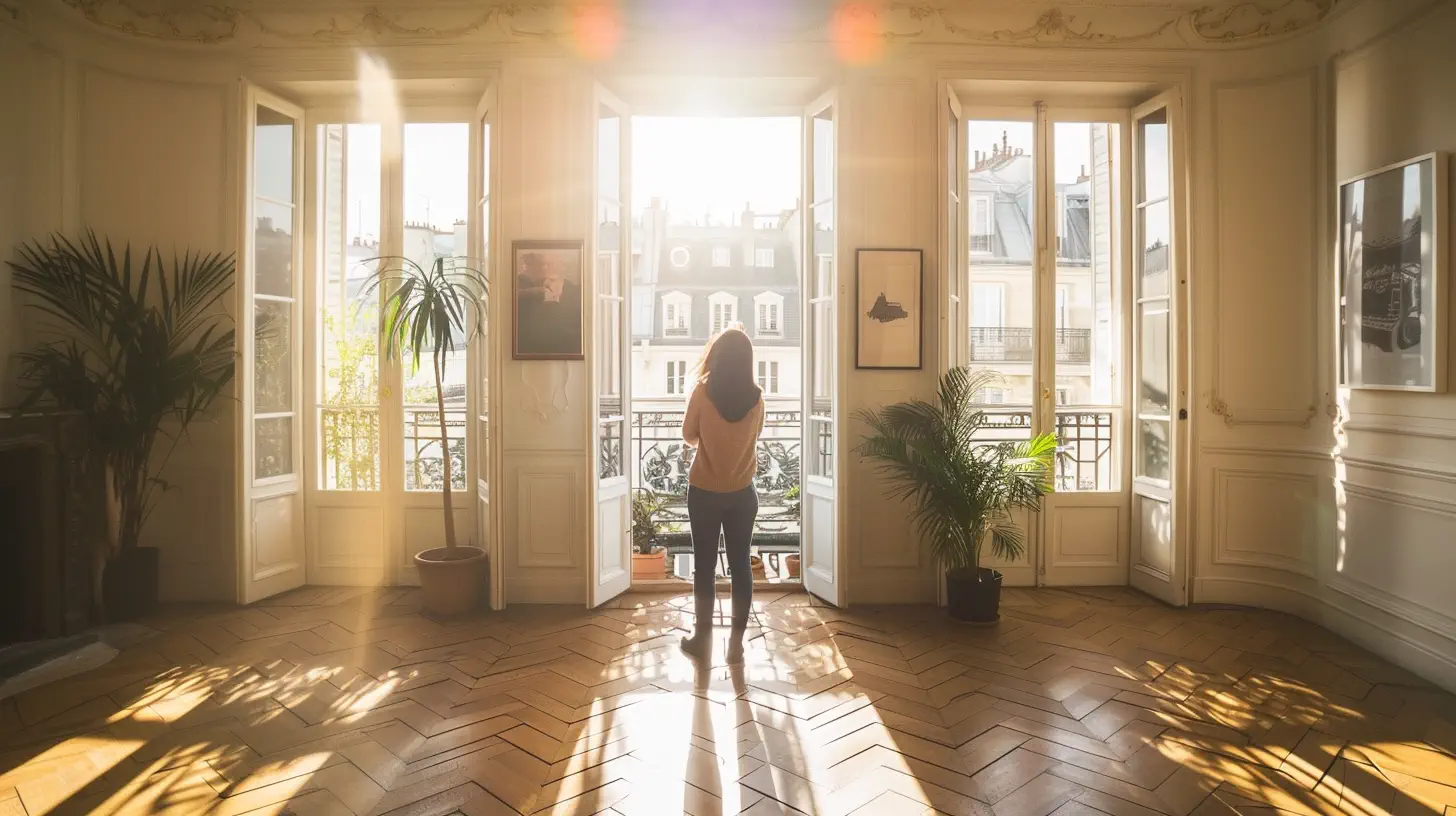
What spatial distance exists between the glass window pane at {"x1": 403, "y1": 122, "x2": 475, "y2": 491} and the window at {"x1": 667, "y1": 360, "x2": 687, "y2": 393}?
37.4ft

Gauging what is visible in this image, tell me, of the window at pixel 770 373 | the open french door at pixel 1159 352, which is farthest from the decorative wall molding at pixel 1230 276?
the window at pixel 770 373

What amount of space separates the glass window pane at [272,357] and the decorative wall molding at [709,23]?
1.45 meters

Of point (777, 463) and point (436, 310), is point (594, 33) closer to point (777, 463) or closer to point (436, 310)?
point (436, 310)

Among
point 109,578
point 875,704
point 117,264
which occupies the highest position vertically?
point 117,264

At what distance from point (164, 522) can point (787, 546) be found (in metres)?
3.88

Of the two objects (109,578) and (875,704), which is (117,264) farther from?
(875,704)

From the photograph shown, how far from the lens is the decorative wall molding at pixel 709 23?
13.8 ft

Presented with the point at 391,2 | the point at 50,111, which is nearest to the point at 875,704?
the point at 391,2

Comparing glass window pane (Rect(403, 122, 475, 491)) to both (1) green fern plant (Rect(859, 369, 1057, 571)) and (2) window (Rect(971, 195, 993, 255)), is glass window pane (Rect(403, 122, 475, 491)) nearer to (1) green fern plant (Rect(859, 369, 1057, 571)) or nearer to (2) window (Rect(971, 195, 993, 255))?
(1) green fern plant (Rect(859, 369, 1057, 571))

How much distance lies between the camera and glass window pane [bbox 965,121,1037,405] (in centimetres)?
464

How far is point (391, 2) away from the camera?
13.8ft

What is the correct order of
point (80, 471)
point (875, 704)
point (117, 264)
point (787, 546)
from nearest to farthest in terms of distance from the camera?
point (875, 704) < point (80, 471) < point (117, 264) < point (787, 546)

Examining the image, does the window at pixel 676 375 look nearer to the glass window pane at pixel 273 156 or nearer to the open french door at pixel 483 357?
the open french door at pixel 483 357

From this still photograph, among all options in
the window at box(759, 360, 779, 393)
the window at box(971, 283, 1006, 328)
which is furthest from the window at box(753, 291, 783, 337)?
the window at box(971, 283, 1006, 328)
